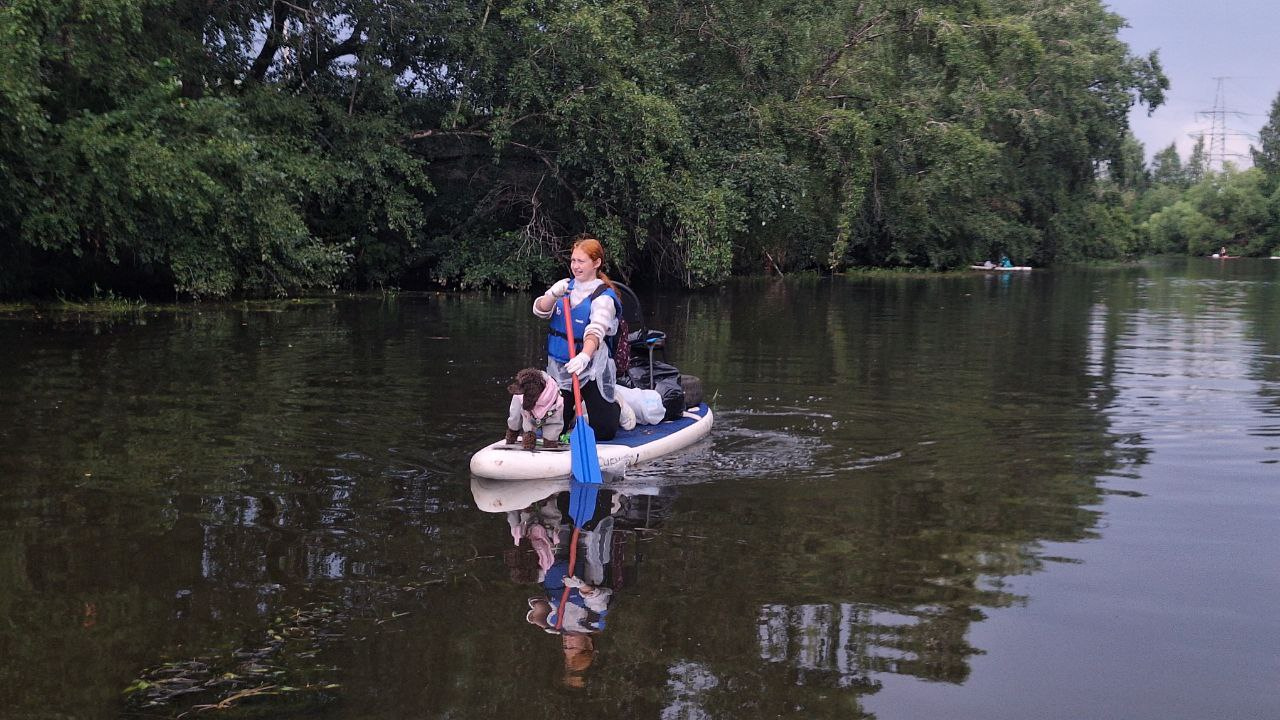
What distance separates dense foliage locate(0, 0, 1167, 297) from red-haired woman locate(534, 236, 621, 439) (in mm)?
10137

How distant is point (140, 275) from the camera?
71.1ft

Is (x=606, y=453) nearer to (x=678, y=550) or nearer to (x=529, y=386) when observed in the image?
(x=529, y=386)

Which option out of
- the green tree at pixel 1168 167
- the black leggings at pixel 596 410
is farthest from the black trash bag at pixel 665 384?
the green tree at pixel 1168 167

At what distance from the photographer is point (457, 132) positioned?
24.8m

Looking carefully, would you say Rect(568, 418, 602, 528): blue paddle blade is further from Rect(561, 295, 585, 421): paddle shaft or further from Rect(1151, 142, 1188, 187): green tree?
Rect(1151, 142, 1188, 187): green tree

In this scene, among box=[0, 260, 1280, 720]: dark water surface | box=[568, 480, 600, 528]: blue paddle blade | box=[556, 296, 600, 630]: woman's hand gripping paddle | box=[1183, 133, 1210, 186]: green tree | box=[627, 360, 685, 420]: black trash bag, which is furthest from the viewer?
box=[1183, 133, 1210, 186]: green tree

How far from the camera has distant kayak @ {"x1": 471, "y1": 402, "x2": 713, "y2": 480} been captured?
26.0 ft

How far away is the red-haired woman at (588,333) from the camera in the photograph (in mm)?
7914

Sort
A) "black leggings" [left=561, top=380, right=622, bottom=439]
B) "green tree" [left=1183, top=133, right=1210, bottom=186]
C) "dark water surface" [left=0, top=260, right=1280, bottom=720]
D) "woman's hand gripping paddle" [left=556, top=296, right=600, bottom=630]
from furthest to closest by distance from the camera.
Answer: "green tree" [left=1183, top=133, right=1210, bottom=186]
"black leggings" [left=561, top=380, right=622, bottom=439]
"woman's hand gripping paddle" [left=556, top=296, right=600, bottom=630]
"dark water surface" [left=0, top=260, right=1280, bottom=720]

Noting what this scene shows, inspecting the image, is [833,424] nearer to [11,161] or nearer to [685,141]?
[11,161]

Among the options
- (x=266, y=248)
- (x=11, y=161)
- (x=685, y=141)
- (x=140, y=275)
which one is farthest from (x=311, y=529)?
(x=685, y=141)

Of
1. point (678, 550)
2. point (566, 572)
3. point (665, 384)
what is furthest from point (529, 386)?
point (566, 572)

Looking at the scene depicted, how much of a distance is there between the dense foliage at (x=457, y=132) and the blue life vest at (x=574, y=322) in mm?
10089

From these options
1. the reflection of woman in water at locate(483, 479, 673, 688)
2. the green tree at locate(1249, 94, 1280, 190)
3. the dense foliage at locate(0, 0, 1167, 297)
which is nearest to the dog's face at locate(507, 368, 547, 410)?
the reflection of woman in water at locate(483, 479, 673, 688)
